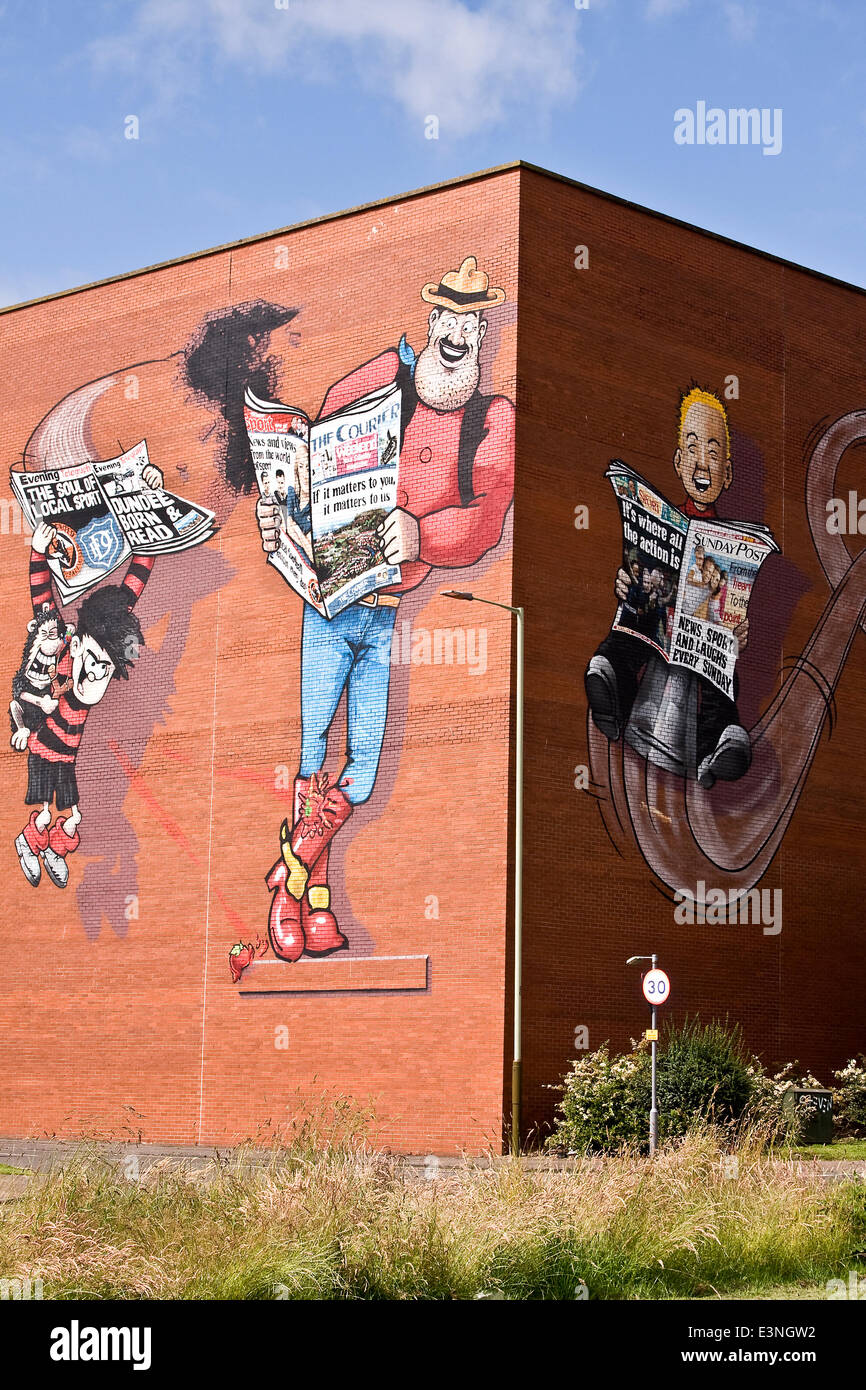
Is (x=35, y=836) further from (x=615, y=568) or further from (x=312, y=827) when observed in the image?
(x=615, y=568)

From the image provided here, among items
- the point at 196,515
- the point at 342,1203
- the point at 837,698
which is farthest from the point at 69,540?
the point at 342,1203

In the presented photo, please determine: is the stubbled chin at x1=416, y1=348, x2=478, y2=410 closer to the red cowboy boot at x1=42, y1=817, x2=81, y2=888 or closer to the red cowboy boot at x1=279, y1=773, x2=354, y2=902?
the red cowboy boot at x1=279, y1=773, x2=354, y2=902

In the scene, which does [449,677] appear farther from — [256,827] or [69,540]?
[69,540]

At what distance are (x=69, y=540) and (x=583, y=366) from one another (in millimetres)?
11668

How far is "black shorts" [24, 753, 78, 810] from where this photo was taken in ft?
111

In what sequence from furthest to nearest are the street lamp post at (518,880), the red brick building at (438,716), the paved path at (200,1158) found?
the red brick building at (438,716)
the street lamp post at (518,880)
the paved path at (200,1158)

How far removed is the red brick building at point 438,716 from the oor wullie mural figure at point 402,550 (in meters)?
0.07

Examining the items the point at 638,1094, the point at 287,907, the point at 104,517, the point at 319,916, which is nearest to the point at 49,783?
the point at 104,517

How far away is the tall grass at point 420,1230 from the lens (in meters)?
12.1

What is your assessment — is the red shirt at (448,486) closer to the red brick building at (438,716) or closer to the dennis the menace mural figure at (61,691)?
the red brick building at (438,716)

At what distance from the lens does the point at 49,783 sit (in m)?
34.0

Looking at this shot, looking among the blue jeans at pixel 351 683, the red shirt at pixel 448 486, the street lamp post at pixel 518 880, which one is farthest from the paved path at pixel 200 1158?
the red shirt at pixel 448 486

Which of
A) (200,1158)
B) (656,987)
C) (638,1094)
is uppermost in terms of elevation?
(656,987)

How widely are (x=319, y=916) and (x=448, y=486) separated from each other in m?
7.85
